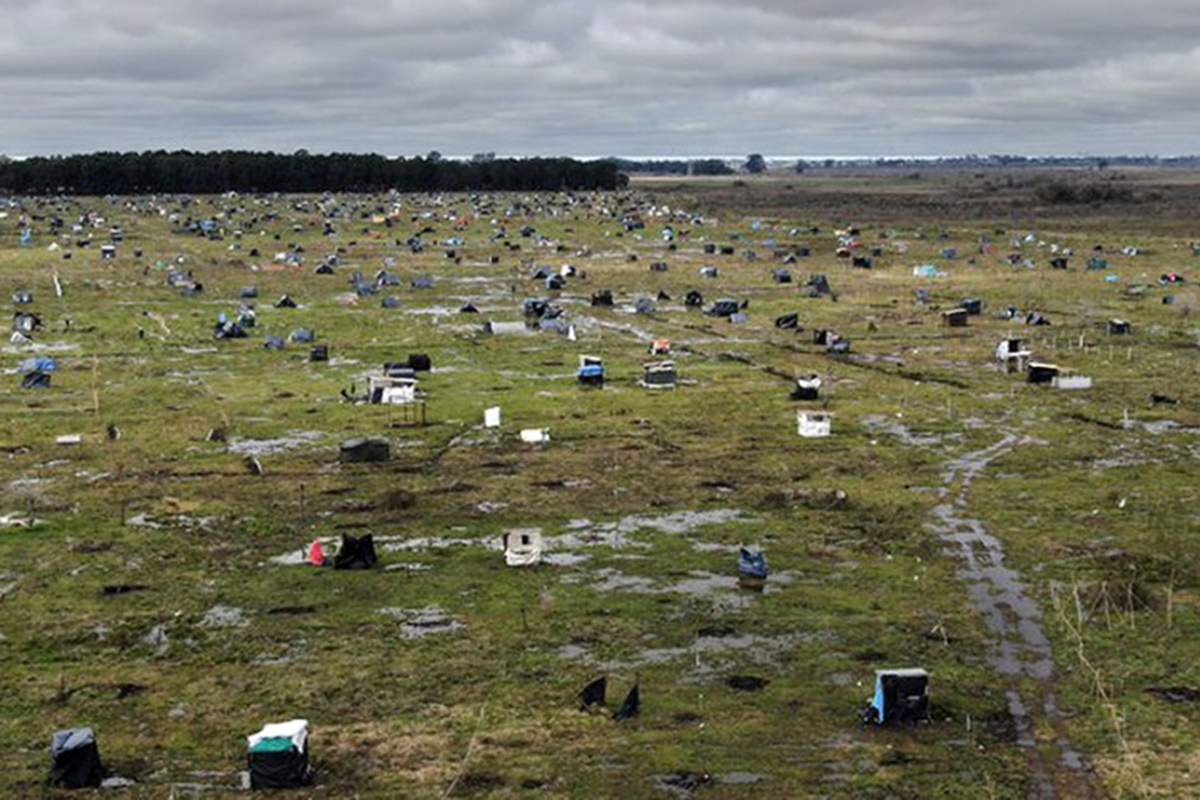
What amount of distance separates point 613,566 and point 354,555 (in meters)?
7.00

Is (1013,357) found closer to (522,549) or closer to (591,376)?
(591,376)

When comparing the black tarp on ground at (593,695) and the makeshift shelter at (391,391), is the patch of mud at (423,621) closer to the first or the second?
the black tarp on ground at (593,695)

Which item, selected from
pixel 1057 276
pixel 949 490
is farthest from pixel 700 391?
pixel 1057 276

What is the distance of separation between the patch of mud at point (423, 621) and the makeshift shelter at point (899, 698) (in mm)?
10364

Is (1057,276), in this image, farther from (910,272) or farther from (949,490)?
(949,490)

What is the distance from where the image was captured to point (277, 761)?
2314 cm

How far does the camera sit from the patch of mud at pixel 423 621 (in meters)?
31.3

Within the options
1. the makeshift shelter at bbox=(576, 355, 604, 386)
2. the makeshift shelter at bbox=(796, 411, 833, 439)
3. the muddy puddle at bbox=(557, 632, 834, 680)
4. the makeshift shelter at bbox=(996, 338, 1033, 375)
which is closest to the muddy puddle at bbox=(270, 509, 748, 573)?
the muddy puddle at bbox=(557, 632, 834, 680)

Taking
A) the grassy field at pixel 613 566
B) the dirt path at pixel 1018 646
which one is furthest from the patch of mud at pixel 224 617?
the dirt path at pixel 1018 646

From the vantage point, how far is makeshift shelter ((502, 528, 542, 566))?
3578 cm

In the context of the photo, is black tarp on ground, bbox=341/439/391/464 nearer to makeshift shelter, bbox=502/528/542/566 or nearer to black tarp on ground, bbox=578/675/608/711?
makeshift shelter, bbox=502/528/542/566

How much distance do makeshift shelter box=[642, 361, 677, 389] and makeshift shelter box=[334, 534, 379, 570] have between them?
93.4 ft

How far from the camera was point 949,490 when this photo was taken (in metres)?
44.2

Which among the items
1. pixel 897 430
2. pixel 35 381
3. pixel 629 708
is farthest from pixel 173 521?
pixel 897 430
